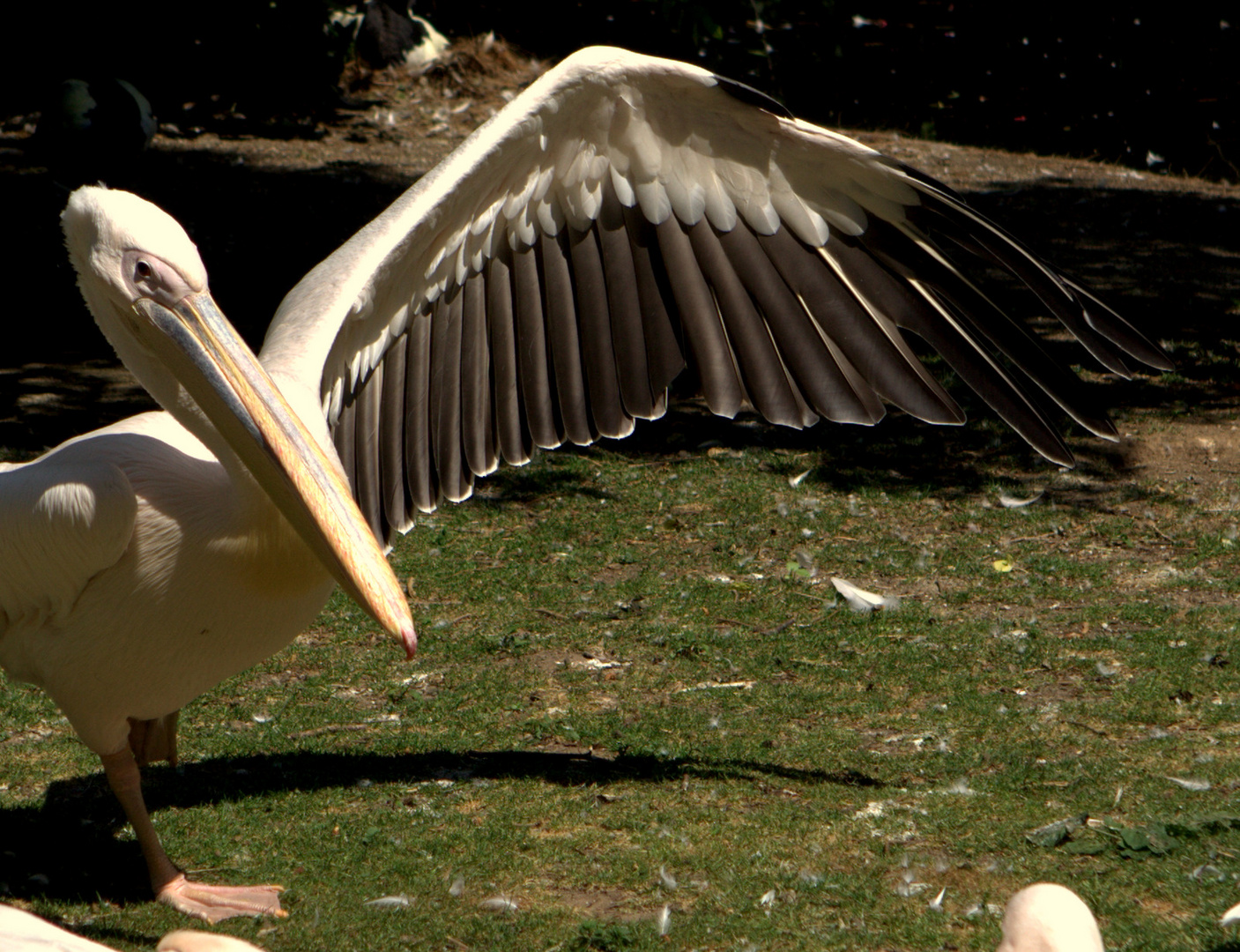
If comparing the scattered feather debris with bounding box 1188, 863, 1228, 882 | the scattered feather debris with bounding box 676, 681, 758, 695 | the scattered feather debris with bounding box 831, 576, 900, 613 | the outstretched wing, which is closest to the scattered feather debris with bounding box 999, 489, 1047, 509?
the scattered feather debris with bounding box 831, 576, 900, 613

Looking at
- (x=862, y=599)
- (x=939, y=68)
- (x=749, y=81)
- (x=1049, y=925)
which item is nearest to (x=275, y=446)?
(x=1049, y=925)

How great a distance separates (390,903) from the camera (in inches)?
119

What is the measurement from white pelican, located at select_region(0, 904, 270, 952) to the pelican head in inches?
34.3

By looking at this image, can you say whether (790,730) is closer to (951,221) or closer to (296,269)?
(951,221)

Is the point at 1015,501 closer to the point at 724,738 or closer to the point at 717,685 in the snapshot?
the point at 717,685

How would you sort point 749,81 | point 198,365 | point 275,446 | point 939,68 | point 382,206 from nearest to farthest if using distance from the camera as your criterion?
1. point 275,446
2. point 198,365
3. point 382,206
4. point 749,81
5. point 939,68

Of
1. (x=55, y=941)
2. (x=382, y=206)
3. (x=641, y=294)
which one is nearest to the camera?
(x=55, y=941)

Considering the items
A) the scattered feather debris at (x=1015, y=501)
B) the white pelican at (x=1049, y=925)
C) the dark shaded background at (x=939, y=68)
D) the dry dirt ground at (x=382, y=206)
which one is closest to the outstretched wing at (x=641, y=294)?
the white pelican at (x=1049, y=925)

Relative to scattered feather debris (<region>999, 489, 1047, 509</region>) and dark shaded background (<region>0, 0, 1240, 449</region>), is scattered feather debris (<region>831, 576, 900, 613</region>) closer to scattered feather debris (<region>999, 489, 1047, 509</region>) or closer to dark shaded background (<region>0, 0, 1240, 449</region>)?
scattered feather debris (<region>999, 489, 1047, 509</region>)

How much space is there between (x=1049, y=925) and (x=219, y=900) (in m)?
2.01

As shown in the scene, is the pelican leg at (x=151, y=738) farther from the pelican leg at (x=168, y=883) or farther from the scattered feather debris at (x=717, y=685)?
the scattered feather debris at (x=717, y=685)

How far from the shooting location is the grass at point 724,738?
2982 mm

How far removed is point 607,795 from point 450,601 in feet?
5.21

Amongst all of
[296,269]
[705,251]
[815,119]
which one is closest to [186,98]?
[296,269]
